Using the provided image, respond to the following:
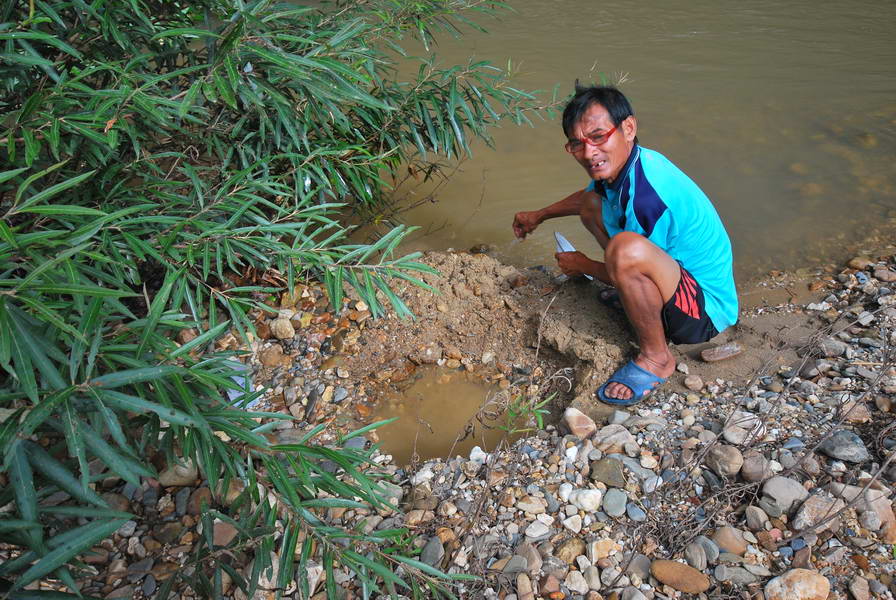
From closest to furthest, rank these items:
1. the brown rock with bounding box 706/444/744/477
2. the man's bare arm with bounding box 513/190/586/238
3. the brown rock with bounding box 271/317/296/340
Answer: the brown rock with bounding box 706/444/744/477, the brown rock with bounding box 271/317/296/340, the man's bare arm with bounding box 513/190/586/238

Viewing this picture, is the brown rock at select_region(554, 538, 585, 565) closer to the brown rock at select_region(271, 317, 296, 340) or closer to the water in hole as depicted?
the water in hole

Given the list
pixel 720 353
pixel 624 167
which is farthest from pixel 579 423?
pixel 624 167

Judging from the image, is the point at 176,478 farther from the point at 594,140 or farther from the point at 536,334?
the point at 594,140

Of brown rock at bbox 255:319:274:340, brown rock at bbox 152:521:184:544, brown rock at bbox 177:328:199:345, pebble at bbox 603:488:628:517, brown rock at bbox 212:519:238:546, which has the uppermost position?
brown rock at bbox 177:328:199:345

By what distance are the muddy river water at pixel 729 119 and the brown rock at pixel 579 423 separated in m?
1.41

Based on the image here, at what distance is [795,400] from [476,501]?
118 cm

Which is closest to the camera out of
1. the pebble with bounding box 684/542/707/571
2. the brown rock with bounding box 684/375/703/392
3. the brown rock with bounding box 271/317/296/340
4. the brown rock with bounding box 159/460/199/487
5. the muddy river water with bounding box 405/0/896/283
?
the pebble with bounding box 684/542/707/571

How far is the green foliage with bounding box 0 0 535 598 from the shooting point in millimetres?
1096

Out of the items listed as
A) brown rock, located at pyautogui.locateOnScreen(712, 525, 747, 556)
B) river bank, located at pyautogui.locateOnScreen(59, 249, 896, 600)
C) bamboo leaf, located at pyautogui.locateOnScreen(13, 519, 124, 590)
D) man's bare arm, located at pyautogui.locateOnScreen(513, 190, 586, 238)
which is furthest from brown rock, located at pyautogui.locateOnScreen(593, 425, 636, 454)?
bamboo leaf, located at pyautogui.locateOnScreen(13, 519, 124, 590)

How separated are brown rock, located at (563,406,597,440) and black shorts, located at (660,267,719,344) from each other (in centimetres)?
53

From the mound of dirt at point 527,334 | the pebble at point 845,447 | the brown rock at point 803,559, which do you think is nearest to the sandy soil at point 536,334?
the mound of dirt at point 527,334

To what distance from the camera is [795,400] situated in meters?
2.19

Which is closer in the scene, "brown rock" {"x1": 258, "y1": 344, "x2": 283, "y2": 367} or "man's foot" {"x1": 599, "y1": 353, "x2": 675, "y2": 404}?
"man's foot" {"x1": 599, "y1": 353, "x2": 675, "y2": 404}

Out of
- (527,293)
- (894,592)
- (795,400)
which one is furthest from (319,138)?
(894,592)
